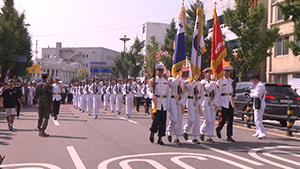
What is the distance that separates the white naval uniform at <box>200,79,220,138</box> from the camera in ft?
30.9

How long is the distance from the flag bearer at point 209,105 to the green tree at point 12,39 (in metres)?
23.9

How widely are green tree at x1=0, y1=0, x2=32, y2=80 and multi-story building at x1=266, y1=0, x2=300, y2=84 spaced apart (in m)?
22.7

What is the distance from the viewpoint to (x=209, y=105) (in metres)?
9.47

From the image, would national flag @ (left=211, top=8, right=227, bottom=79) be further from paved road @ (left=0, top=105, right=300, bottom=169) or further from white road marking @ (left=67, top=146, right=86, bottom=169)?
white road marking @ (left=67, top=146, right=86, bottom=169)

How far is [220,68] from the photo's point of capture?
10.4 metres

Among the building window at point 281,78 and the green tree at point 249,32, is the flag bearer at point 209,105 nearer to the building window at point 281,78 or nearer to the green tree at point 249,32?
the green tree at point 249,32

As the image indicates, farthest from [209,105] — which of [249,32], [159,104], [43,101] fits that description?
[249,32]

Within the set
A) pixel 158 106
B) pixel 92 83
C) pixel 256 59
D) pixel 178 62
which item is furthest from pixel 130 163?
pixel 256 59

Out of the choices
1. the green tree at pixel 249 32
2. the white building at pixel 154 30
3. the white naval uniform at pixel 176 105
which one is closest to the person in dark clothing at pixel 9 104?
the white naval uniform at pixel 176 105

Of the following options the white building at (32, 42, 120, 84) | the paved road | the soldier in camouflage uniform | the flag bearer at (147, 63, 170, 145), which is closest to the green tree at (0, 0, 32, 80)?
the soldier in camouflage uniform

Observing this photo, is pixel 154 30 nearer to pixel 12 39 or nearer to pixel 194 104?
pixel 12 39

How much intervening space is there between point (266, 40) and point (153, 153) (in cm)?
2033

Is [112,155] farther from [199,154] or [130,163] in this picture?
[199,154]

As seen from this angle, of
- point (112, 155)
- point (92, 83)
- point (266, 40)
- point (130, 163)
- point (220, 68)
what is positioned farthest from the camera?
point (266, 40)
